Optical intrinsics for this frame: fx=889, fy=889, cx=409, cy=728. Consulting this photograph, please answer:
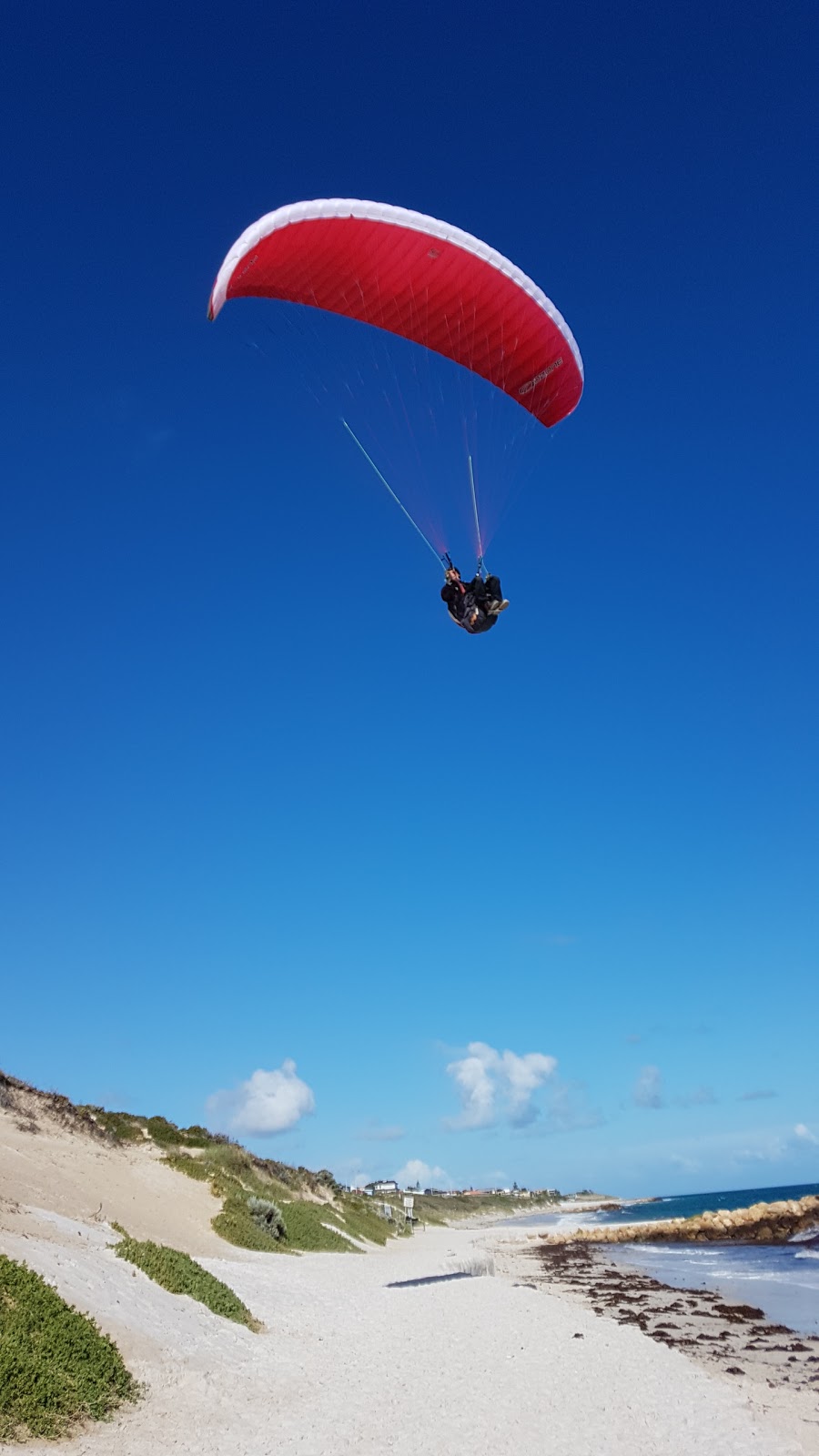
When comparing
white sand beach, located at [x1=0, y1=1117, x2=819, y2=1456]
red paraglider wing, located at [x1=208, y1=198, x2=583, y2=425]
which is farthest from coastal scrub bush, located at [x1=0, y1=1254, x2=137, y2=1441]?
red paraglider wing, located at [x1=208, y1=198, x2=583, y2=425]

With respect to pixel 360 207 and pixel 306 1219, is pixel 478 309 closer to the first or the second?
pixel 360 207

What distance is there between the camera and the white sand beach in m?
7.26

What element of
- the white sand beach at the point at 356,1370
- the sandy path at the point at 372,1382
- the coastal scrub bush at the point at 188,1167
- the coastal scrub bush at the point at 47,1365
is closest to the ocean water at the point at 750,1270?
the white sand beach at the point at 356,1370

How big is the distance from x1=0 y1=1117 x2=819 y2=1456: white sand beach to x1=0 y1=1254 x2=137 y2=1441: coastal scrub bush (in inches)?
7.8

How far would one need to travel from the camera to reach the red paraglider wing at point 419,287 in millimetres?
13562

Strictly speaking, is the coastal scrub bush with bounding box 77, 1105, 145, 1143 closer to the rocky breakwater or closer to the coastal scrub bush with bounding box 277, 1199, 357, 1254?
the coastal scrub bush with bounding box 277, 1199, 357, 1254

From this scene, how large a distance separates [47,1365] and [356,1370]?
402 cm

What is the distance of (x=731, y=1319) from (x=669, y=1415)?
28.9ft

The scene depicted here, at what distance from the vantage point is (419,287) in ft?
49.6

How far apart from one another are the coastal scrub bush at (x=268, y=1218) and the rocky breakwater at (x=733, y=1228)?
83.9ft

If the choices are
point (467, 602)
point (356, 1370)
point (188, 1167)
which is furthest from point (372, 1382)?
point (188, 1167)

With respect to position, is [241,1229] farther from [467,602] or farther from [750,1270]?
[750,1270]

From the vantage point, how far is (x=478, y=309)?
15422 millimetres

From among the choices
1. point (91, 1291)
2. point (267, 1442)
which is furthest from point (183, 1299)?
point (267, 1442)
